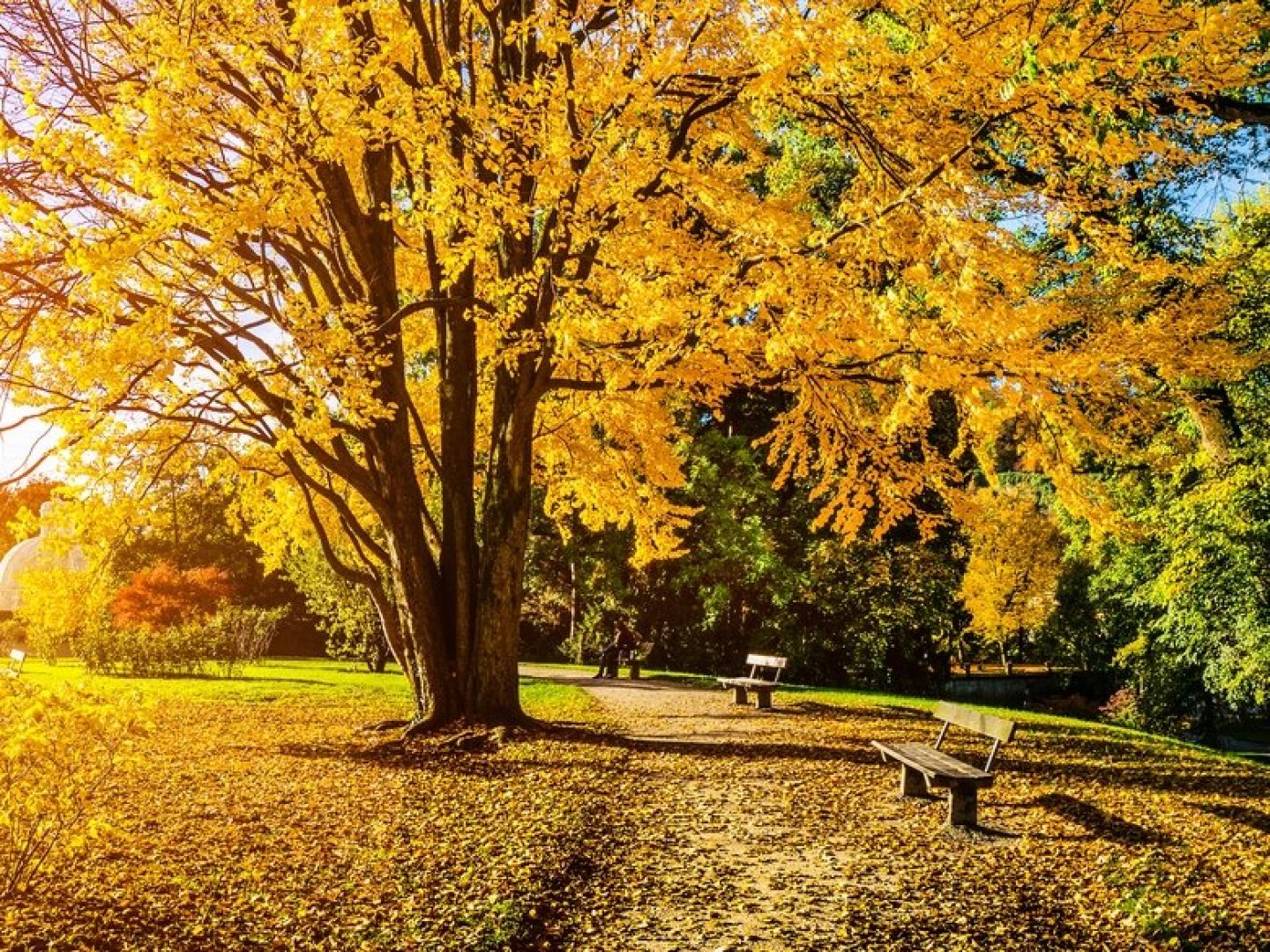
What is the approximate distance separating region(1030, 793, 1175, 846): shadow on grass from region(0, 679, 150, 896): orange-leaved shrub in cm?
668

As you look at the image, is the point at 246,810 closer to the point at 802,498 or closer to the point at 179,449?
the point at 179,449

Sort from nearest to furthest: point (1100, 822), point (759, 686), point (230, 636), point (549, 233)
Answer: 1. point (1100, 822)
2. point (549, 233)
3. point (759, 686)
4. point (230, 636)

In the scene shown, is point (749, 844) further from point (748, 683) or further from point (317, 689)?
point (317, 689)

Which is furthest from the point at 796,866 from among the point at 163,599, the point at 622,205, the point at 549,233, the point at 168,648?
the point at 163,599

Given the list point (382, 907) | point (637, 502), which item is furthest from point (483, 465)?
point (382, 907)

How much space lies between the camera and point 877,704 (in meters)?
15.8

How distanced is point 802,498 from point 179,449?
61.0 ft

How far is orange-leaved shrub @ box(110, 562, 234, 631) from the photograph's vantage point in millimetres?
21906

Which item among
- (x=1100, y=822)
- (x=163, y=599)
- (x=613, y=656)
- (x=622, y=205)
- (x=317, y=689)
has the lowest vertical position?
(x=317, y=689)

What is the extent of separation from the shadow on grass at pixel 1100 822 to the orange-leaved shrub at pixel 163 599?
20.6 metres

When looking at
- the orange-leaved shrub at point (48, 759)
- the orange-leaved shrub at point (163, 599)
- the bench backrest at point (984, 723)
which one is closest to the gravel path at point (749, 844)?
the bench backrest at point (984, 723)

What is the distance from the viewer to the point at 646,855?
599 centimetres

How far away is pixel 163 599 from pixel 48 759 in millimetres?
19979

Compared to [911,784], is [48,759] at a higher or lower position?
higher
